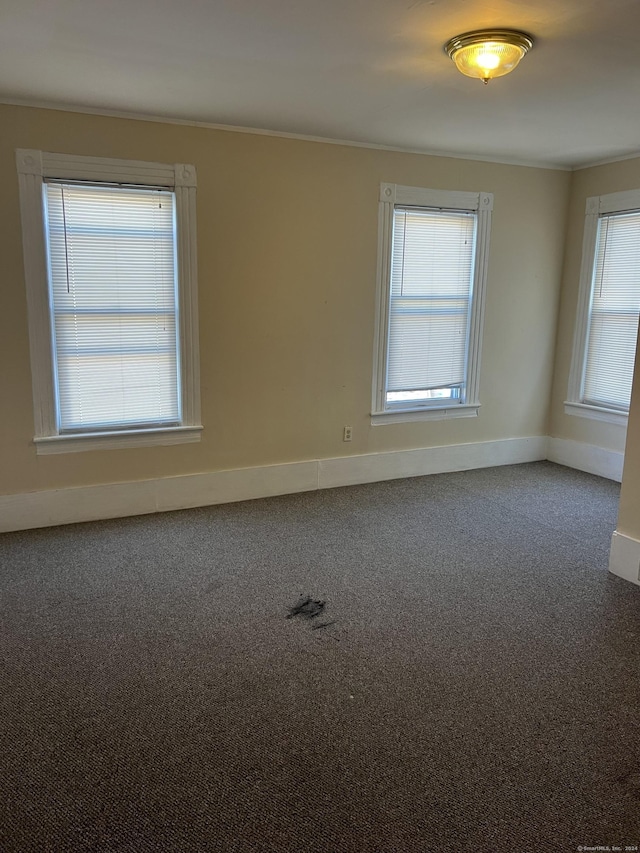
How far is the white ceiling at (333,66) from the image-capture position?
2287 mm

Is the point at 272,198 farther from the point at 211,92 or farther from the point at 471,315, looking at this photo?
the point at 471,315

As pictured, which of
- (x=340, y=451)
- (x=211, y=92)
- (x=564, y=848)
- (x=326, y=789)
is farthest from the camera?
(x=340, y=451)

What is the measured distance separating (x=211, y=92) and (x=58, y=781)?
3.18 metres

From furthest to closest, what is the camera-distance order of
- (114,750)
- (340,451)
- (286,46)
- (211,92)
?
(340,451) < (211,92) < (286,46) < (114,750)

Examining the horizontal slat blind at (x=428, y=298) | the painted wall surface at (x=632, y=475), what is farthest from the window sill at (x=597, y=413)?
the painted wall surface at (x=632, y=475)

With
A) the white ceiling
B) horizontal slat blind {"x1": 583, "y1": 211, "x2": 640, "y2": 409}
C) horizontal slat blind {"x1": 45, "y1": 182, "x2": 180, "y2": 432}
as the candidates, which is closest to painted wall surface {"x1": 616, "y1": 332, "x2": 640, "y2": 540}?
the white ceiling

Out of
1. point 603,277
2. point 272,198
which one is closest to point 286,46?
point 272,198

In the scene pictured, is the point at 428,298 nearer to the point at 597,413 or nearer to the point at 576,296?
the point at 576,296

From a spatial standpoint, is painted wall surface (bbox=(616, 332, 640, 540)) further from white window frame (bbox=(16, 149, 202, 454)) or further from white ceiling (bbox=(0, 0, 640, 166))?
white window frame (bbox=(16, 149, 202, 454))

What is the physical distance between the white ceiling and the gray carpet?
249 centimetres

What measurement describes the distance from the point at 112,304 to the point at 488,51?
253 cm

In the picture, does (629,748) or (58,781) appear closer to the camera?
(58,781)

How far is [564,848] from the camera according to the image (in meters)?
1.69

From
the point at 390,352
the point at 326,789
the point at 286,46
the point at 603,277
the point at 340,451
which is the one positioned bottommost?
the point at 326,789
